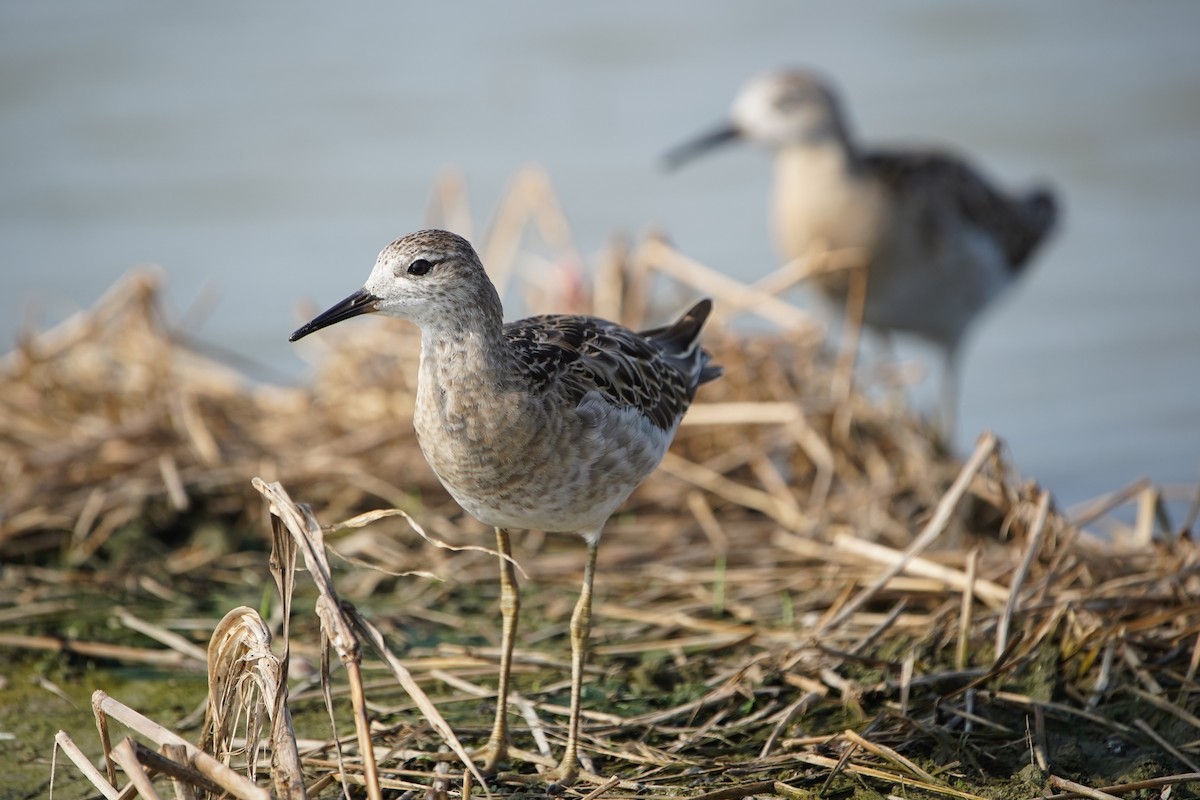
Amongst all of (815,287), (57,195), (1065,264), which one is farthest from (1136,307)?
(57,195)

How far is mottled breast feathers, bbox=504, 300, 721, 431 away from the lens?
4316 mm

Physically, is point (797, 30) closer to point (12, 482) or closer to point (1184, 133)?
point (1184, 133)

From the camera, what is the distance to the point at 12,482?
6.17m

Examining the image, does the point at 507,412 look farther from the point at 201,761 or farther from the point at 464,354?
the point at 201,761

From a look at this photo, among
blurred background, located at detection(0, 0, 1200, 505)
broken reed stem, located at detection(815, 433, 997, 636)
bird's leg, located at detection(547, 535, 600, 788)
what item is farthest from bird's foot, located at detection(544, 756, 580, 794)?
blurred background, located at detection(0, 0, 1200, 505)

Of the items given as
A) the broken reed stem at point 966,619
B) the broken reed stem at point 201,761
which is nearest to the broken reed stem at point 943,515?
the broken reed stem at point 966,619

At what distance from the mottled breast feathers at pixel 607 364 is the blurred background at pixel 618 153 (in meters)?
3.87

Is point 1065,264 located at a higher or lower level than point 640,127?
lower

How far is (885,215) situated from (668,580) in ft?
12.5

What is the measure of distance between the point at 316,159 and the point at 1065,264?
6417mm

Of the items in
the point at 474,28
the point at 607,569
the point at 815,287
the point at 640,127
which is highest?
the point at 474,28

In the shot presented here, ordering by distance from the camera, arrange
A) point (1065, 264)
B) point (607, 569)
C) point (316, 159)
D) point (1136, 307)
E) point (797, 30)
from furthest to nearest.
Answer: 1. point (797, 30)
2. point (316, 159)
3. point (1065, 264)
4. point (1136, 307)
5. point (607, 569)

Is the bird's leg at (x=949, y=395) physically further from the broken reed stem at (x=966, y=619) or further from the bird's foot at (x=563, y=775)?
the bird's foot at (x=563, y=775)

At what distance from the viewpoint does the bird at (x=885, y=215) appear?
8.70m
